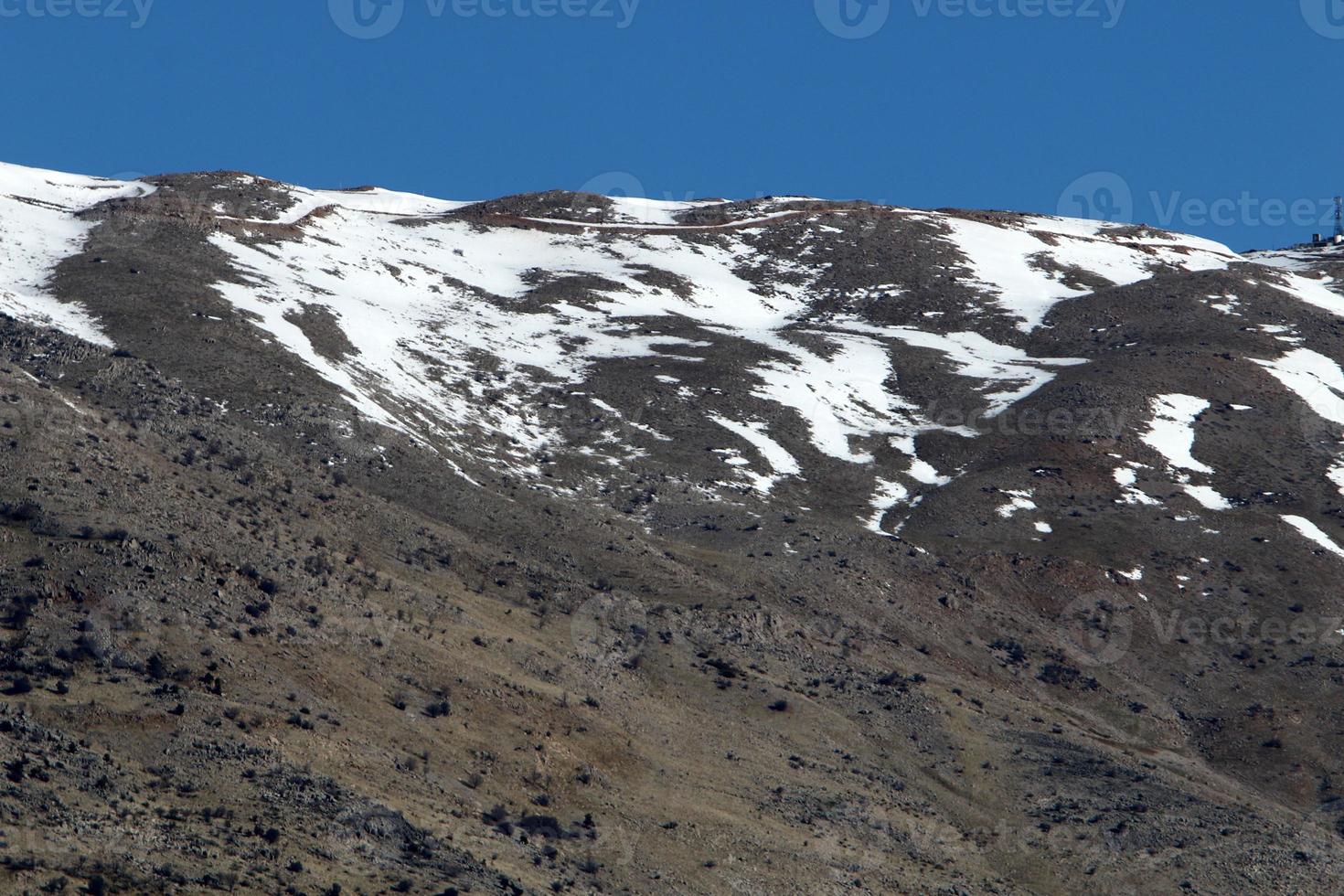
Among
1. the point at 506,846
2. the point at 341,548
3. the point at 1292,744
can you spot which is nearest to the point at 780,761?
the point at 506,846

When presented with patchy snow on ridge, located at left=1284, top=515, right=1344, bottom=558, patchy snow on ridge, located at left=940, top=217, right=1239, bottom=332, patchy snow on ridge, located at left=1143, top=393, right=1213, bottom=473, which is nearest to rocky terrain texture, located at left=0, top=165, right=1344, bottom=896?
patchy snow on ridge, located at left=1143, top=393, right=1213, bottom=473

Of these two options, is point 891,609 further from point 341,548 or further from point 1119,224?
point 1119,224

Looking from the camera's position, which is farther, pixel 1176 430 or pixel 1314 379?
pixel 1314 379

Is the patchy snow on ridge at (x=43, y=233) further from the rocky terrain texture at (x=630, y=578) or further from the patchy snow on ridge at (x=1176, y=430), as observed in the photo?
the patchy snow on ridge at (x=1176, y=430)

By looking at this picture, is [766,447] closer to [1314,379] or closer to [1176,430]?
[1176,430]

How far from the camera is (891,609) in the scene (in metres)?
41.2

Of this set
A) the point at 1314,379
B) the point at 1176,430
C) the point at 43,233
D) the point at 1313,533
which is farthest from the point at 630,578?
the point at 1314,379

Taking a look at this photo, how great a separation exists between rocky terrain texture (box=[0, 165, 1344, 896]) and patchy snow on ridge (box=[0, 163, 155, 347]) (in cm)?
33

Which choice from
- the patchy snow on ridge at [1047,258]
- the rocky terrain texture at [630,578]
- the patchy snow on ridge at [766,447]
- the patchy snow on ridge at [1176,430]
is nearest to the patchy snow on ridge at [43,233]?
the rocky terrain texture at [630,578]

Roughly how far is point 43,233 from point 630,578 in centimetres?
3704

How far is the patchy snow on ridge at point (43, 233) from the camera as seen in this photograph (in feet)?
159

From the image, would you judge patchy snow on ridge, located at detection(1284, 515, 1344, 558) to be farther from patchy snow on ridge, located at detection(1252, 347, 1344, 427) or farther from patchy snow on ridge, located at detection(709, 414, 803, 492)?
patchy snow on ridge, located at detection(709, 414, 803, 492)

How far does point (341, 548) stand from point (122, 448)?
6.00 metres

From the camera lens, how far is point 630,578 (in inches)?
1529
